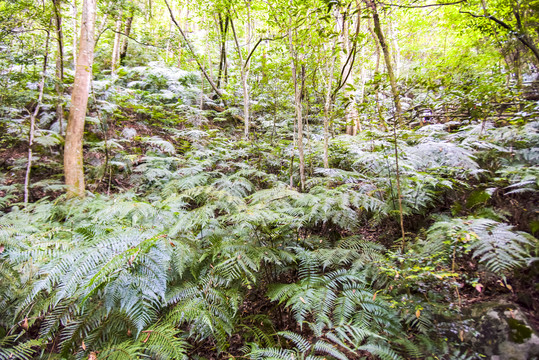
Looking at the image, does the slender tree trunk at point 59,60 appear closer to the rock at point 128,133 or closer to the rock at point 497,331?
the rock at point 128,133

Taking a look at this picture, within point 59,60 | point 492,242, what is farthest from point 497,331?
point 59,60

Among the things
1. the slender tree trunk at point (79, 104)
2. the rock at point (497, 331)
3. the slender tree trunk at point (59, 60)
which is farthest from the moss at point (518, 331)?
the slender tree trunk at point (59, 60)

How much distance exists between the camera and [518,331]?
1396 mm

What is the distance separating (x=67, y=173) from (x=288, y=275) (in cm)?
510

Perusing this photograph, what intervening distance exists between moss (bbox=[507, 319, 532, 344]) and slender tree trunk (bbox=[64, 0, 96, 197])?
246 inches

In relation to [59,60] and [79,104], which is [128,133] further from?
[59,60]

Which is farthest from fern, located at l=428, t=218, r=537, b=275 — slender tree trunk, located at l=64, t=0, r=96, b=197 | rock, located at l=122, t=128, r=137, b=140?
rock, located at l=122, t=128, r=137, b=140

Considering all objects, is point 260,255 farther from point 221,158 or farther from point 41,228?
point 221,158

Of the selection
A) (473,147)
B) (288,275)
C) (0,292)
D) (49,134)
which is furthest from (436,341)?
(49,134)

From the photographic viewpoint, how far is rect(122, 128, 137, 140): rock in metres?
6.79

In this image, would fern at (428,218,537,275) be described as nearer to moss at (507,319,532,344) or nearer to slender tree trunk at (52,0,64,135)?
moss at (507,319,532,344)

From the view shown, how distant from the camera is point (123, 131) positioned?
271 inches

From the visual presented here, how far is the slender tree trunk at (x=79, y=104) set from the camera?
475 centimetres

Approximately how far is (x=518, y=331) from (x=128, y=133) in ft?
26.8
